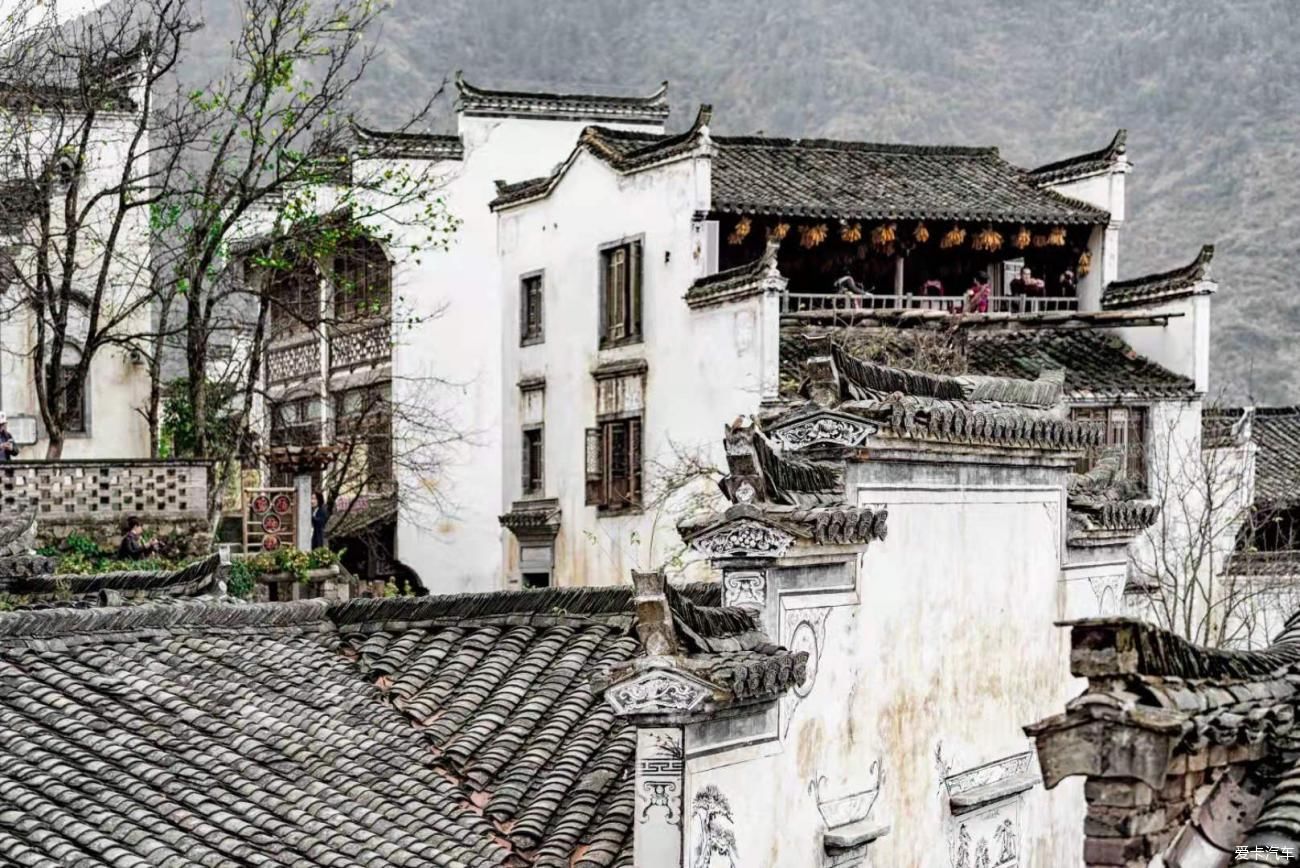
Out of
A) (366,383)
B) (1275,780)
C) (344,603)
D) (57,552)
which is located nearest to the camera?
(1275,780)

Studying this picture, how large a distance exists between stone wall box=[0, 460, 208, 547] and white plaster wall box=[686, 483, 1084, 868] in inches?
Result: 490

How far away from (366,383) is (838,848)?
25480 millimetres

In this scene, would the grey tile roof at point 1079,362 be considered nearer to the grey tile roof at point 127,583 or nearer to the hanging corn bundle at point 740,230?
the hanging corn bundle at point 740,230

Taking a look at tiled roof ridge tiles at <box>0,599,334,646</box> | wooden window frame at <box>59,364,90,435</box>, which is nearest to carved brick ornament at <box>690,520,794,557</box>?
tiled roof ridge tiles at <box>0,599,334,646</box>

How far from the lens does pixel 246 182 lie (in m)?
27.0

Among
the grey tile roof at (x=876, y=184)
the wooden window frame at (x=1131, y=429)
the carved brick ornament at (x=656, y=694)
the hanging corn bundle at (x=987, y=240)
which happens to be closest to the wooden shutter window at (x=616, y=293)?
the grey tile roof at (x=876, y=184)

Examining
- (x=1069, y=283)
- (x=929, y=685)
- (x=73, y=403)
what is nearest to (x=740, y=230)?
(x=1069, y=283)

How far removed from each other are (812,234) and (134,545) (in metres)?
11.9

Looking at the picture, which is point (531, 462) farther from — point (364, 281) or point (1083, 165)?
point (1083, 165)

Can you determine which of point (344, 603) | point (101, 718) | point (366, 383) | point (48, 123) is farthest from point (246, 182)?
point (101, 718)

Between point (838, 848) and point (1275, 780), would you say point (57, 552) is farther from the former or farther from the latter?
point (1275, 780)

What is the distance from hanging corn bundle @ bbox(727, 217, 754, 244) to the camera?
3039cm

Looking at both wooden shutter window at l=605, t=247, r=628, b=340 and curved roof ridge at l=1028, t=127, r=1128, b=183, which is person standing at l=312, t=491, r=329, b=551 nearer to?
wooden shutter window at l=605, t=247, r=628, b=340

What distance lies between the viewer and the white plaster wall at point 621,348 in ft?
93.0
